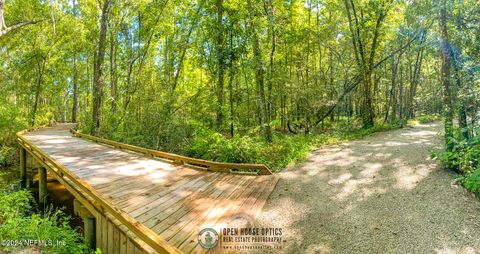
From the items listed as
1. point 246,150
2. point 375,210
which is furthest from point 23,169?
point 375,210

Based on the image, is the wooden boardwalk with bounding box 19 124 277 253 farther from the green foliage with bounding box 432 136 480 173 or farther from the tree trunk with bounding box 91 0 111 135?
the tree trunk with bounding box 91 0 111 135

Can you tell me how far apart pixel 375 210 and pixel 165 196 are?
4003 millimetres

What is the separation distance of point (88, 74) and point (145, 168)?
2315cm

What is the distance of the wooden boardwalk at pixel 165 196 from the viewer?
3.76m

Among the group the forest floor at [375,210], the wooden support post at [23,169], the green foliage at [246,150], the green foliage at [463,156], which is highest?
the green foliage at [463,156]

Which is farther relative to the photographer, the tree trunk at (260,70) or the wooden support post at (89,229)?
the tree trunk at (260,70)

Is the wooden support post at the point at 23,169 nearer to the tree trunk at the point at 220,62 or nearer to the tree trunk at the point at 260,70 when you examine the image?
the tree trunk at the point at 220,62

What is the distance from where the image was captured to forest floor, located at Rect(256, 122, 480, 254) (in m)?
3.60

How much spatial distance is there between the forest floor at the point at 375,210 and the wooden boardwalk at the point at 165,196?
70 cm

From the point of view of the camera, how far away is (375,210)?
14.8 feet

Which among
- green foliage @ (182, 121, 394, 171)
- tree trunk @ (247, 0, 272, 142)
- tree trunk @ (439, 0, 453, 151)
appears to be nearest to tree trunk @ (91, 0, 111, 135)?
green foliage @ (182, 121, 394, 171)

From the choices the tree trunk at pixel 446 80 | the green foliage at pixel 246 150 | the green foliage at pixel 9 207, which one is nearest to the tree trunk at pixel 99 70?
the green foliage at pixel 246 150

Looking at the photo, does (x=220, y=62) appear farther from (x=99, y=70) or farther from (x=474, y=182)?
(x=474, y=182)

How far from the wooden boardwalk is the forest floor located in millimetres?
698
